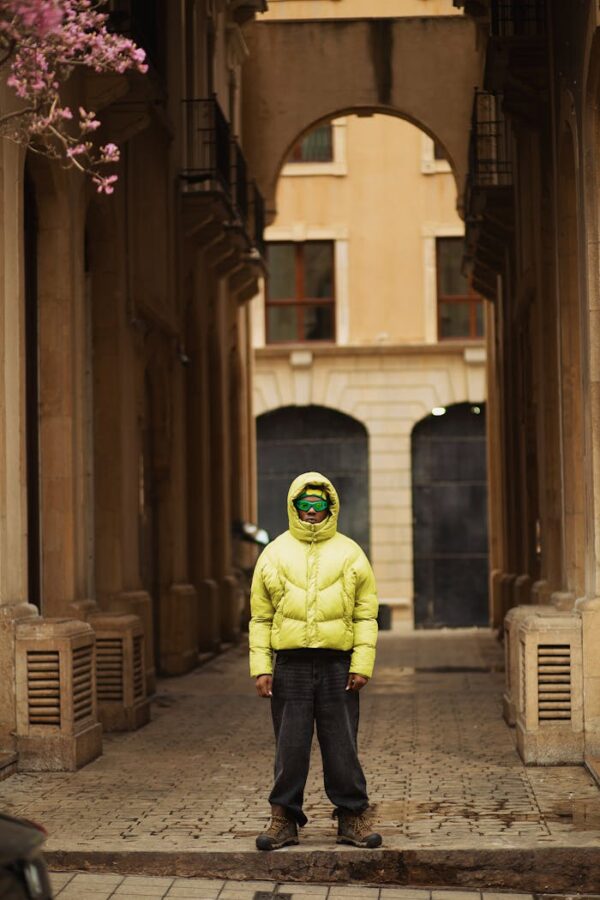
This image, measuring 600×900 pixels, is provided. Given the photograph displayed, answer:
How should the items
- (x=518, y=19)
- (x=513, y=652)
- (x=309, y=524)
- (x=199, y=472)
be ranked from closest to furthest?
1. (x=309, y=524)
2. (x=513, y=652)
3. (x=518, y=19)
4. (x=199, y=472)

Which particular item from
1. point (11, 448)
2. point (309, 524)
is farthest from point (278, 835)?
point (11, 448)

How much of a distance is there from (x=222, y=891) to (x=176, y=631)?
45.1 feet

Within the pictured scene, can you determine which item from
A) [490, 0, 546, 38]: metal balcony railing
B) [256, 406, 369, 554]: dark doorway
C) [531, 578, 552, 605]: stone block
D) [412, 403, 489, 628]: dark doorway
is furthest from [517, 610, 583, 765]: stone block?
[256, 406, 369, 554]: dark doorway

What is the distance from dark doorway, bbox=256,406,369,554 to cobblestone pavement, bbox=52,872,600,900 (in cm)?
3253

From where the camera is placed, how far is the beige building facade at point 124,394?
42.7 feet

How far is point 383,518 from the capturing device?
135 ft

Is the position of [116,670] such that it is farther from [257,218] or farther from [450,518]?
[450,518]

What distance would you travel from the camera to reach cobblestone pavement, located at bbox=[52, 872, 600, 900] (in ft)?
28.3

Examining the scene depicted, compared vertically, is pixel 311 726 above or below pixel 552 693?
above

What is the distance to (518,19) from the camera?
16859mm

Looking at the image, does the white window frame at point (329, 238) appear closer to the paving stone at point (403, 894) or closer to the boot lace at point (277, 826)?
the boot lace at point (277, 826)

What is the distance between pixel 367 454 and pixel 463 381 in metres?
2.82

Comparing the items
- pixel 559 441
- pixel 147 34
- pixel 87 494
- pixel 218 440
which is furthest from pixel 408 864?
pixel 218 440

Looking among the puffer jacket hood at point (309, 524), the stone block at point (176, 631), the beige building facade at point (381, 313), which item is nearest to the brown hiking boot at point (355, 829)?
the puffer jacket hood at point (309, 524)
